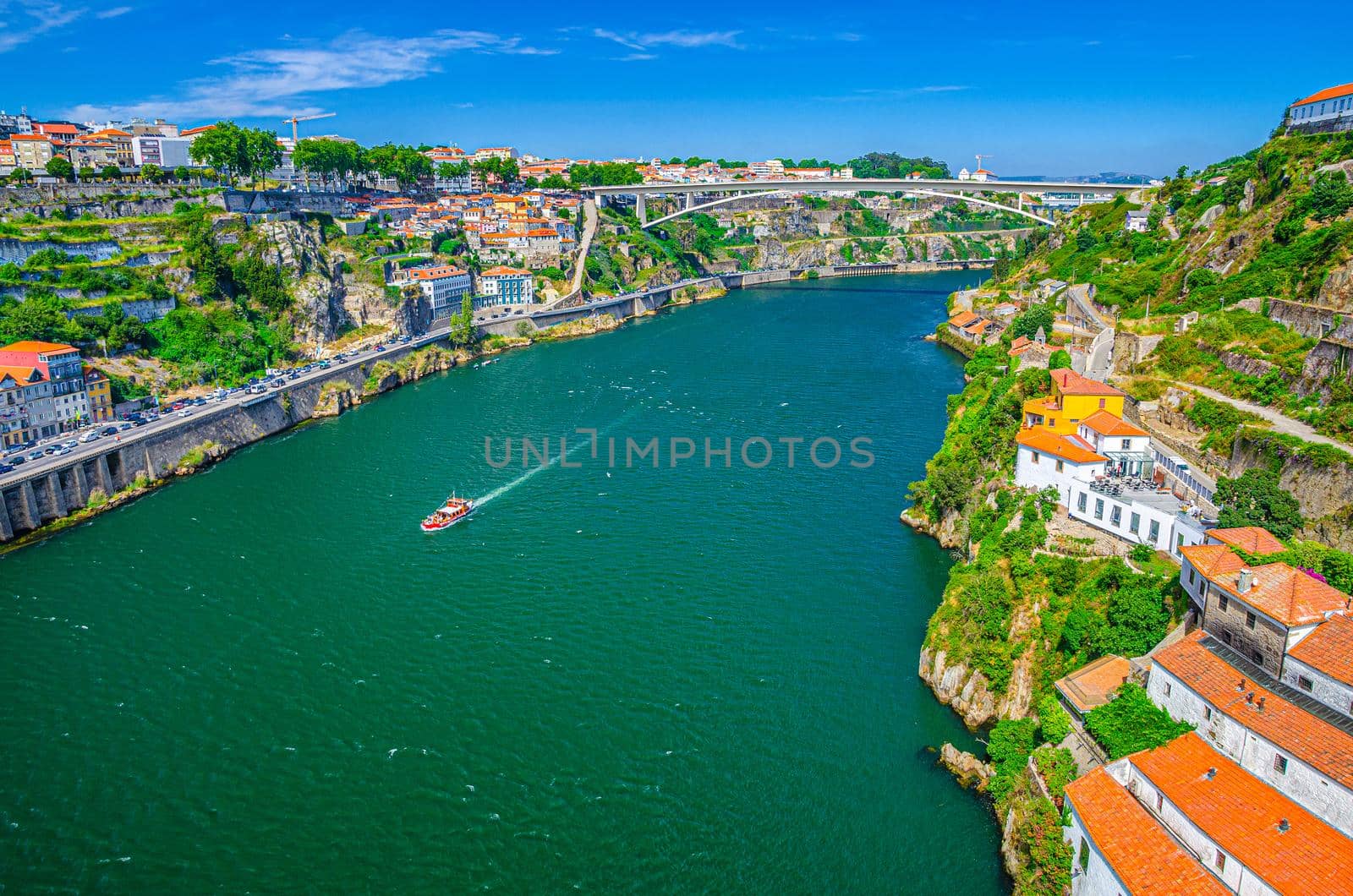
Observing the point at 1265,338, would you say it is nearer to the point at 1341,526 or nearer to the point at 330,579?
the point at 1341,526

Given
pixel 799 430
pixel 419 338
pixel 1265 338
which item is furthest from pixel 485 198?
pixel 1265 338

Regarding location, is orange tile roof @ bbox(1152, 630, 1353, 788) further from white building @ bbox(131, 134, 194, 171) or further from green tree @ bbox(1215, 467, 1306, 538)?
white building @ bbox(131, 134, 194, 171)

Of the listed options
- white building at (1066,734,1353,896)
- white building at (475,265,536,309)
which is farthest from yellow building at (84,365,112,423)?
white building at (1066,734,1353,896)

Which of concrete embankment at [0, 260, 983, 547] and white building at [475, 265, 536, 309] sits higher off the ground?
white building at [475, 265, 536, 309]

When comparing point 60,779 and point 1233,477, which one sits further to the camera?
point 1233,477

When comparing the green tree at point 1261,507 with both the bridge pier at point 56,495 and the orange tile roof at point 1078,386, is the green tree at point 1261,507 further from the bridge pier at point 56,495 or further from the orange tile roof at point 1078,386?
the bridge pier at point 56,495

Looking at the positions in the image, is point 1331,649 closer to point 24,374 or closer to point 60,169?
point 24,374
